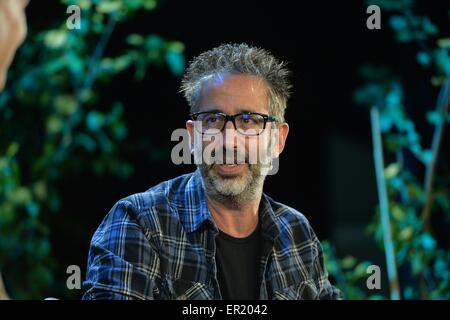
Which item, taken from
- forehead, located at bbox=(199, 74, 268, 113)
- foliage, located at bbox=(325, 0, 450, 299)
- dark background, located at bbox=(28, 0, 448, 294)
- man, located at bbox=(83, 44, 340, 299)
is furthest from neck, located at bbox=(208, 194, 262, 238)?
foliage, located at bbox=(325, 0, 450, 299)

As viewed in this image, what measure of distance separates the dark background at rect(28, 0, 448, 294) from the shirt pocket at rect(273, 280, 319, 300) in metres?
0.43

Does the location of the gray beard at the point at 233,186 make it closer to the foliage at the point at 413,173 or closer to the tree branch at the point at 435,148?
the foliage at the point at 413,173

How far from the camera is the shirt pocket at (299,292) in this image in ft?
5.55

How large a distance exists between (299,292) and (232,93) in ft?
1.71

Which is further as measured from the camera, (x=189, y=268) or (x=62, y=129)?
(x=62, y=129)

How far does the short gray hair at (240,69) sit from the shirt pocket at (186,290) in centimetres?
43

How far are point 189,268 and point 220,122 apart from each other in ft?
1.19

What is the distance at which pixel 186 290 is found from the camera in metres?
1.64

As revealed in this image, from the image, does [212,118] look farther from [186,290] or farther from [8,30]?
[8,30]

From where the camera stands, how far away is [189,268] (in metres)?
1.62

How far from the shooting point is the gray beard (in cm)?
169

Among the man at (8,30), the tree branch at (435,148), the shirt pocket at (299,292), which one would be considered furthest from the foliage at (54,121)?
the man at (8,30)
